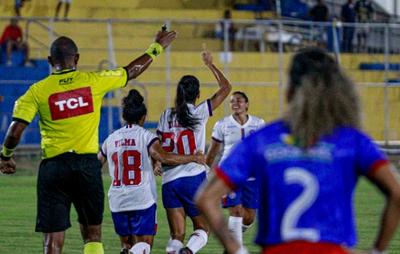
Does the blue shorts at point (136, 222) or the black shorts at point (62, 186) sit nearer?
the black shorts at point (62, 186)

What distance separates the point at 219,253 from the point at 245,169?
894 centimetres

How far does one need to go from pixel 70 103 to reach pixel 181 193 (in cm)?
277

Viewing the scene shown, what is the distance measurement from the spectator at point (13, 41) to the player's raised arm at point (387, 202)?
82.3 feet

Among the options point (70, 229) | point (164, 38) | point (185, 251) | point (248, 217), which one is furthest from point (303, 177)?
point (70, 229)

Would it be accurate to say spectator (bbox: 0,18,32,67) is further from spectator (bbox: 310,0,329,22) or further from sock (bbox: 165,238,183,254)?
sock (bbox: 165,238,183,254)

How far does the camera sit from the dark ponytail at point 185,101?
12.9m

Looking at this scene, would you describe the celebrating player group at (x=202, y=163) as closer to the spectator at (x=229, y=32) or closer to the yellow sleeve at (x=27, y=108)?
the yellow sleeve at (x=27, y=108)

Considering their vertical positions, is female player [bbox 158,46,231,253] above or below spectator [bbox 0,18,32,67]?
below

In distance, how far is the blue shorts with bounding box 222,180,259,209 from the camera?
14.7 meters

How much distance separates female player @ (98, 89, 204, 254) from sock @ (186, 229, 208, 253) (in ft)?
2.87

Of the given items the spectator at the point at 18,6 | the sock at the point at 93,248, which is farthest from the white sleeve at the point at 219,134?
the spectator at the point at 18,6

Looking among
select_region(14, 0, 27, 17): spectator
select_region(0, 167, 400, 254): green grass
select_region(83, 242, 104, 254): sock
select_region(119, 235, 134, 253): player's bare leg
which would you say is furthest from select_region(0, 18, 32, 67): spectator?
select_region(83, 242, 104, 254): sock

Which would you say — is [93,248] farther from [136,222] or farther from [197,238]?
[197,238]

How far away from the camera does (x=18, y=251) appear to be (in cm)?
1452
